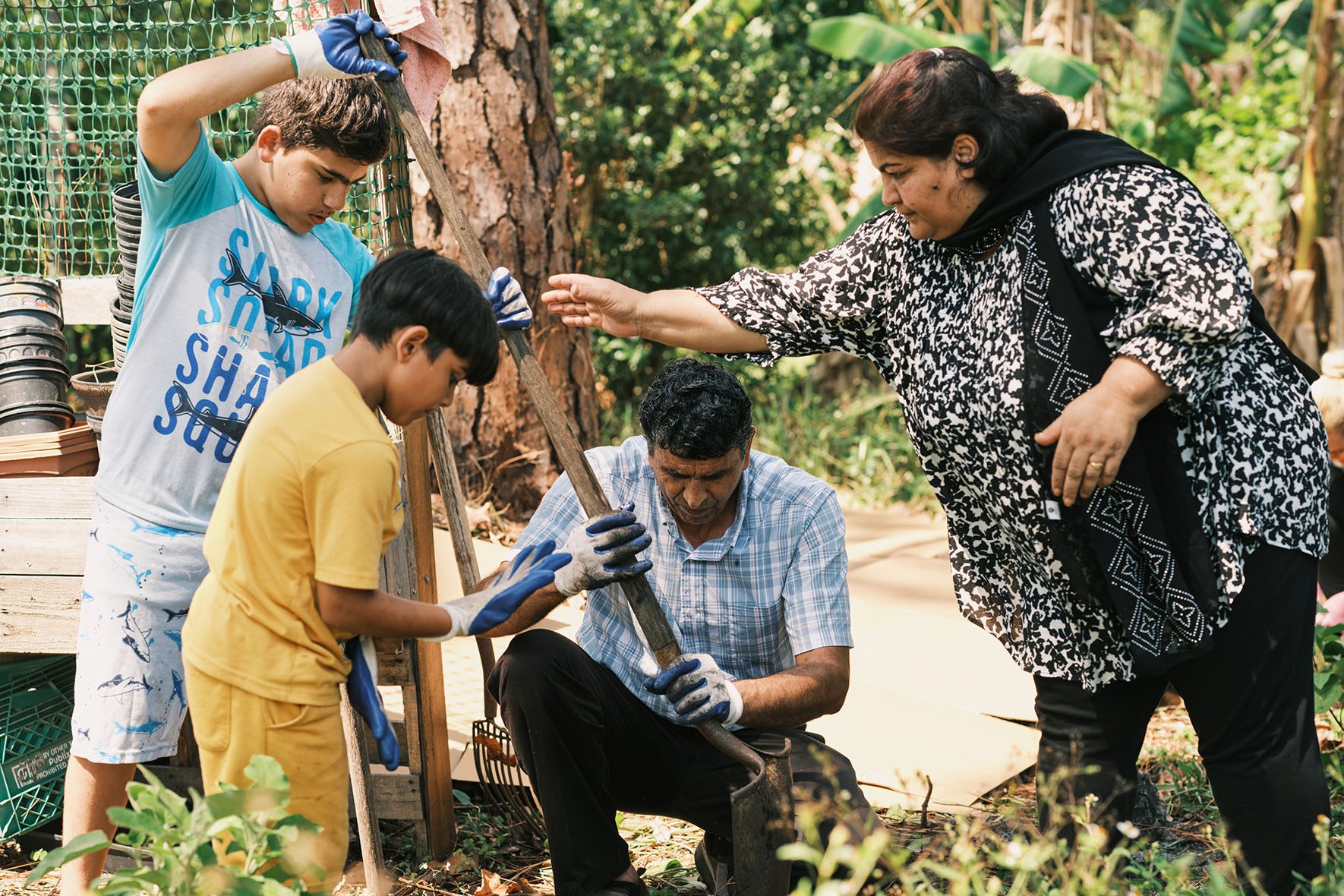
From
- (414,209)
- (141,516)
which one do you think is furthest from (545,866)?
(414,209)

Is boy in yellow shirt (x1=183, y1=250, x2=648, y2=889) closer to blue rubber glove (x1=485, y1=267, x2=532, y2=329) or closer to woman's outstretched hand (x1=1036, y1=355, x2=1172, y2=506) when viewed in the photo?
blue rubber glove (x1=485, y1=267, x2=532, y2=329)

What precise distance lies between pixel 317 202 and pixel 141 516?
2.21ft

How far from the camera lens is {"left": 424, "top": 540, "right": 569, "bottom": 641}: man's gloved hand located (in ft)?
6.70

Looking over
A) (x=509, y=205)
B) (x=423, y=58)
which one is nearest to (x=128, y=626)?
(x=423, y=58)

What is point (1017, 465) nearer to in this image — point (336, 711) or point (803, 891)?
point (803, 891)

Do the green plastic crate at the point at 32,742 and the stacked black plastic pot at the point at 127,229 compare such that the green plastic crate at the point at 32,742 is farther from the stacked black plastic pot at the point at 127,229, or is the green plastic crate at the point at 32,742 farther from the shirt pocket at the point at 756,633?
the shirt pocket at the point at 756,633

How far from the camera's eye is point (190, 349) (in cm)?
235

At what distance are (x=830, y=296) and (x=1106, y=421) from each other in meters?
0.67

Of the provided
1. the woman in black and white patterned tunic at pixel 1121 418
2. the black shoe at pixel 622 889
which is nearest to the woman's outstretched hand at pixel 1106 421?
the woman in black and white patterned tunic at pixel 1121 418

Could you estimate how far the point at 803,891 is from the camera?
1498 millimetres

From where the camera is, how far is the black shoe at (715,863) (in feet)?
8.87

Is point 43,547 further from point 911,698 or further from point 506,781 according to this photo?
point 911,698

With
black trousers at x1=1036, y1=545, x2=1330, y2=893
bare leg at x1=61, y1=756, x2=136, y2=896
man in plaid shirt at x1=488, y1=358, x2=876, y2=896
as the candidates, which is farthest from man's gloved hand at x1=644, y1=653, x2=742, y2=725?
bare leg at x1=61, y1=756, x2=136, y2=896

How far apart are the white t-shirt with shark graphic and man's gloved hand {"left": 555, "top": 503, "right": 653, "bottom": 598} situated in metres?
0.68
